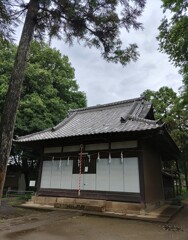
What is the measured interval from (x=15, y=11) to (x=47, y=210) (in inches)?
313

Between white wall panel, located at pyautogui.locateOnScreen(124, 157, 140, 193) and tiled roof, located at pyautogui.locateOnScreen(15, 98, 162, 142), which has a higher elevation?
tiled roof, located at pyautogui.locateOnScreen(15, 98, 162, 142)

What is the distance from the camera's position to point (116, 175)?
973 cm

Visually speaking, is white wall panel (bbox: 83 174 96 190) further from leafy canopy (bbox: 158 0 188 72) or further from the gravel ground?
leafy canopy (bbox: 158 0 188 72)

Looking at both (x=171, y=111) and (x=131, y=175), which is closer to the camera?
(x=131, y=175)

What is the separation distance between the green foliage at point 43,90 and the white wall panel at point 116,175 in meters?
9.99

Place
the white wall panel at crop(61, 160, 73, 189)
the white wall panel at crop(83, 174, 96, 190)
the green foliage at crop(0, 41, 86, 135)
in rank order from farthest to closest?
the green foliage at crop(0, 41, 86, 135) < the white wall panel at crop(61, 160, 73, 189) < the white wall panel at crop(83, 174, 96, 190)

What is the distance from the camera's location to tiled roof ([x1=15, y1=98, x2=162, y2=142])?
→ 32.5ft

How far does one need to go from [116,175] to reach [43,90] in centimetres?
1295

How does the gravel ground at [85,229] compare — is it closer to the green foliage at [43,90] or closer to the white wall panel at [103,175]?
the white wall panel at [103,175]

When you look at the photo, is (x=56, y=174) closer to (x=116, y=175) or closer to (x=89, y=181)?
(x=89, y=181)

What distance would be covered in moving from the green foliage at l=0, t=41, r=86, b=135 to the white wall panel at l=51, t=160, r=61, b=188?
7244mm

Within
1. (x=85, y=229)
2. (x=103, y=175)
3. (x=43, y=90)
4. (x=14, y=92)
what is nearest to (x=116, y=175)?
(x=103, y=175)

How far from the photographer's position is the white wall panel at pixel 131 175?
9.26 metres

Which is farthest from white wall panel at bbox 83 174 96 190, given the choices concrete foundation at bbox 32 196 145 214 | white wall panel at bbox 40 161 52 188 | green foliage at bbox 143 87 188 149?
green foliage at bbox 143 87 188 149
